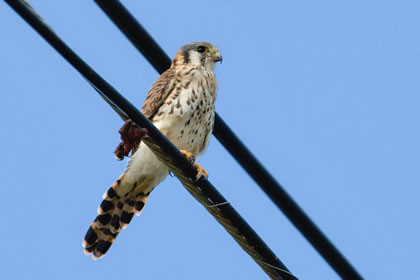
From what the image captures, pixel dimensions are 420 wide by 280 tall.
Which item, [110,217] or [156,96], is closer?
[156,96]

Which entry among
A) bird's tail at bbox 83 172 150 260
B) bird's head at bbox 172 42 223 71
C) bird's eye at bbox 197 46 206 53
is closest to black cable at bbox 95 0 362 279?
bird's tail at bbox 83 172 150 260

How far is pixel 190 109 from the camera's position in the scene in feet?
16.0

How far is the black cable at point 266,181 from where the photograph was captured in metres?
3.14

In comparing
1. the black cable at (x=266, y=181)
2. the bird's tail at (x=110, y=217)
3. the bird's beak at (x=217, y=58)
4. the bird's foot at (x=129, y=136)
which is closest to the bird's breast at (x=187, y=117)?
the bird's tail at (x=110, y=217)

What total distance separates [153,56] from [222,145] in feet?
1.90

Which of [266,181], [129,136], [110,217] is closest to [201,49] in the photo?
[110,217]

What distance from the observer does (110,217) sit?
5.05 meters

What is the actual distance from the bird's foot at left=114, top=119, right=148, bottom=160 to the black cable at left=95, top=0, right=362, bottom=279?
0.55 meters

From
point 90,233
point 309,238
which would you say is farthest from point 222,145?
point 90,233

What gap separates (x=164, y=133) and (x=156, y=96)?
0.26 meters

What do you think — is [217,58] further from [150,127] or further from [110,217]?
[150,127]

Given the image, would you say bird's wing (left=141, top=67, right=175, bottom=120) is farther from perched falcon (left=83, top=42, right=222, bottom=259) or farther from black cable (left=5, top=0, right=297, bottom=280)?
black cable (left=5, top=0, right=297, bottom=280)

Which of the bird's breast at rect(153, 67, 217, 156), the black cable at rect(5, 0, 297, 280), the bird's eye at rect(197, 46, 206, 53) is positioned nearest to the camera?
the black cable at rect(5, 0, 297, 280)

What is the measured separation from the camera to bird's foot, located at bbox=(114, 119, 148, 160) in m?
2.83
